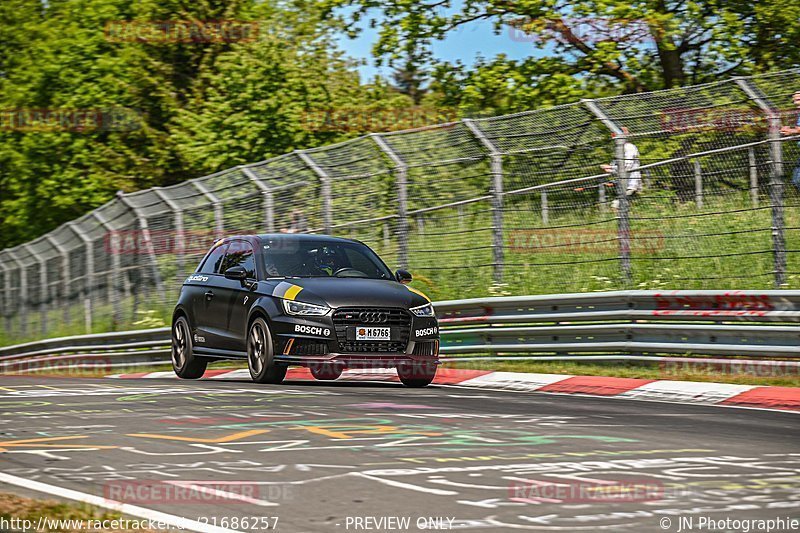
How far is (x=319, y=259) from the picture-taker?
14945mm

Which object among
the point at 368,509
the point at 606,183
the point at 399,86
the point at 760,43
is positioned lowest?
the point at 368,509

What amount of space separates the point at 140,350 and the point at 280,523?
1723cm

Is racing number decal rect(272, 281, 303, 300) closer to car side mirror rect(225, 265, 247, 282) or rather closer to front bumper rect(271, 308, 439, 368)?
front bumper rect(271, 308, 439, 368)

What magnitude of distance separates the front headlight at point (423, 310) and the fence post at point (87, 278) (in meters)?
14.8

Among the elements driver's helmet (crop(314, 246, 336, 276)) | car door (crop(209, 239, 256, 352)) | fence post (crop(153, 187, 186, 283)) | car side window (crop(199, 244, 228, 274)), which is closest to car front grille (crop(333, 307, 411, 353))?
driver's helmet (crop(314, 246, 336, 276))

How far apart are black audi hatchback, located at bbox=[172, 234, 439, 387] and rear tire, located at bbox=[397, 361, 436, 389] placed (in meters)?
0.01

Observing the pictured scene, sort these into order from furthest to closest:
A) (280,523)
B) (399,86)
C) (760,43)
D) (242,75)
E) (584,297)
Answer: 1. (399,86)
2. (242,75)
3. (760,43)
4. (584,297)
5. (280,523)

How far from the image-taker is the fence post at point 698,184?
47.7ft

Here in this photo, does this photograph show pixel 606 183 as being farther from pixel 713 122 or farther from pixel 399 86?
pixel 399 86

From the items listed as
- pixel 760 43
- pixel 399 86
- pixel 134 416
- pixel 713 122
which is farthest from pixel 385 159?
pixel 399 86

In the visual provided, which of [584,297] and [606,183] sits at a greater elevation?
[606,183]

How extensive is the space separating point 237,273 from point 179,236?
8924 mm

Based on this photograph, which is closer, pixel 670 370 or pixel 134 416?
pixel 134 416

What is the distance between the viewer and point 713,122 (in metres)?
14.7
